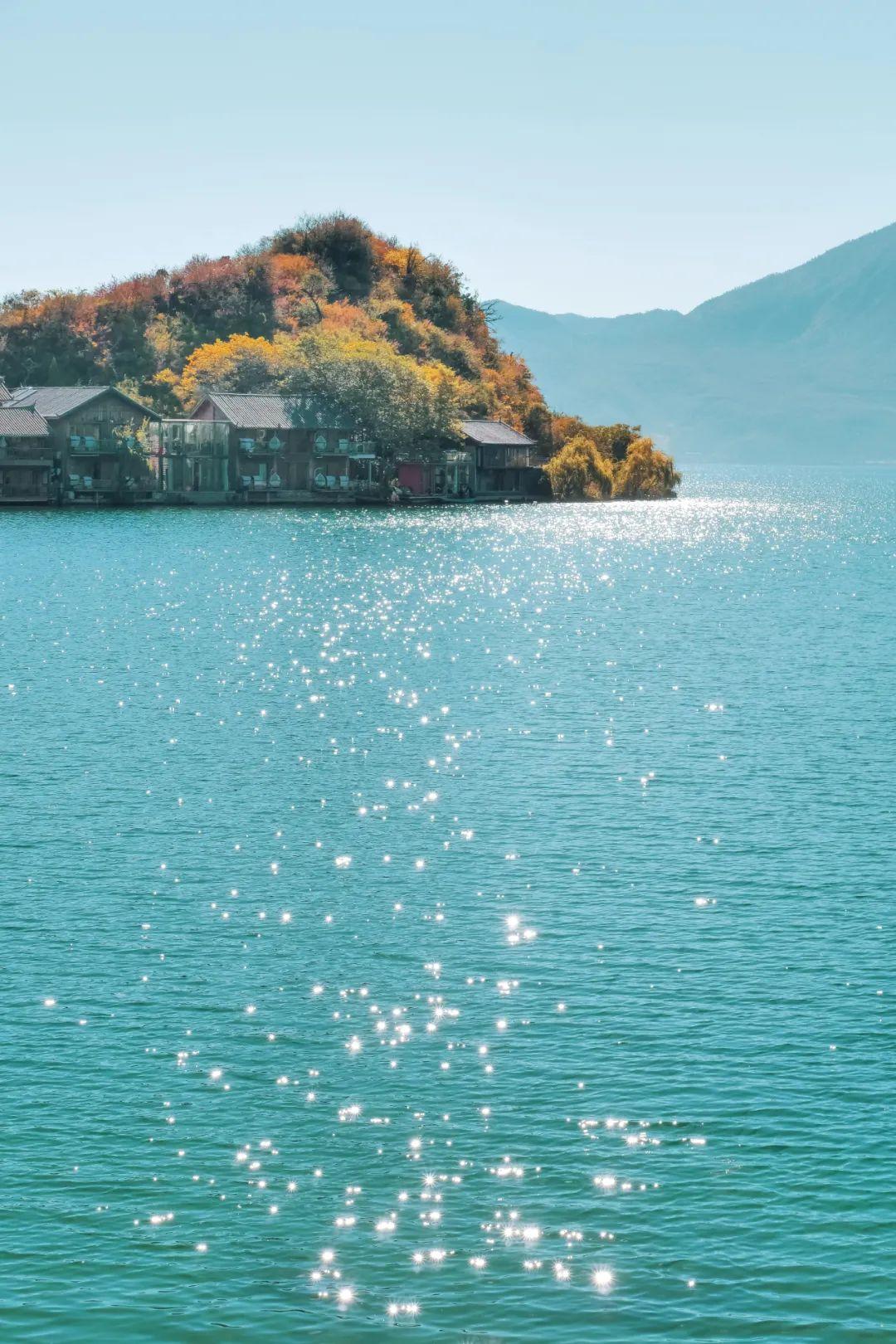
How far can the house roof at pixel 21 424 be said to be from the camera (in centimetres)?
17425

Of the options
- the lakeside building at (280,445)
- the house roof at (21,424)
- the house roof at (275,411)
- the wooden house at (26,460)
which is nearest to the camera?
the house roof at (21,424)

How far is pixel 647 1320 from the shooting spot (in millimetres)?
20219

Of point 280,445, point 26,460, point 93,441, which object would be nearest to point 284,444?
point 280,445

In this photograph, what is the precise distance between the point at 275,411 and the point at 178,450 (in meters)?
11.9

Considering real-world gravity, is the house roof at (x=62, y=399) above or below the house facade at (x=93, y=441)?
above

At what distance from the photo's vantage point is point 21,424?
574ft

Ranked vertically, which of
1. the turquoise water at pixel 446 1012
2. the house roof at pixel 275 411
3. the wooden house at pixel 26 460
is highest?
the house roof at pixel 275 411

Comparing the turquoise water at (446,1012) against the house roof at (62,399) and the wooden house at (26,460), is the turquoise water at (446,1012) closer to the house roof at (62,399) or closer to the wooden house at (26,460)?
the wooden house at (26,460)

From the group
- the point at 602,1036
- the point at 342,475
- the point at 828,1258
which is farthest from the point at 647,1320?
the point at 342,475

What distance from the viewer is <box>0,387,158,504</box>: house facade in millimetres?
178875

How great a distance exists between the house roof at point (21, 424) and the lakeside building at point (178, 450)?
12 centimetres

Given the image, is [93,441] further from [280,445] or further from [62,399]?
[280,445]

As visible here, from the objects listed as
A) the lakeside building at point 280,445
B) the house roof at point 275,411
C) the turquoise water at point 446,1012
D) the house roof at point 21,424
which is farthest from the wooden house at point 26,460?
the turquoise water at point 446,1012

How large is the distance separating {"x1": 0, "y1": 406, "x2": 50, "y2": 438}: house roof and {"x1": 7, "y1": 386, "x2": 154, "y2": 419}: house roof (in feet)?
5.50
